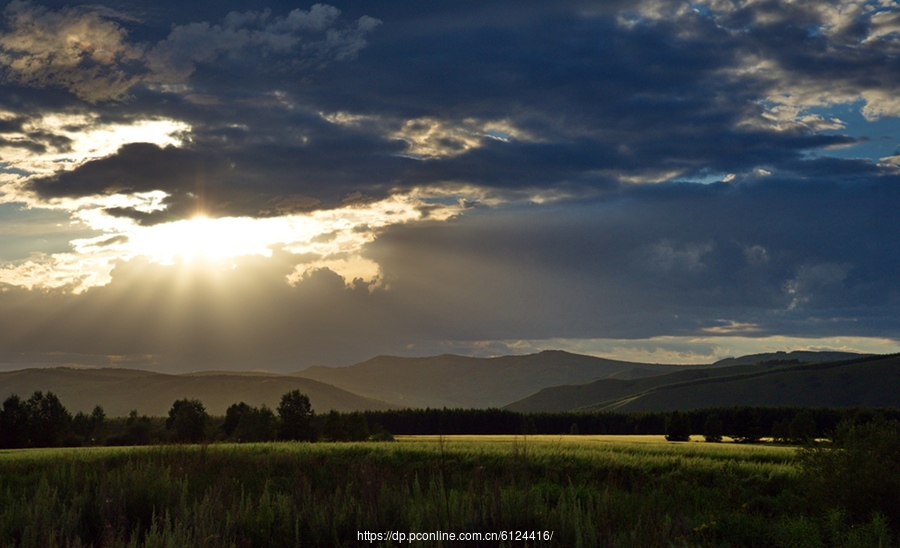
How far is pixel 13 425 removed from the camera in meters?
93.2

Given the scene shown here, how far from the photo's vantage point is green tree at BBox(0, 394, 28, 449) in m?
92.1

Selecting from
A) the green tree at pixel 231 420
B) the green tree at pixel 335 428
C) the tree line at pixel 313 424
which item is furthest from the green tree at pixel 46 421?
Answer: the green tree at pixel 335 428

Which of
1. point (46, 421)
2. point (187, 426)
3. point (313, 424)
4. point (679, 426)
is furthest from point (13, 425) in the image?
point (679, 426)

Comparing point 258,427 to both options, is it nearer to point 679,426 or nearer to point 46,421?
point 46,421

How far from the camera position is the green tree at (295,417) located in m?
80.9

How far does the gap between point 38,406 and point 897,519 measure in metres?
106

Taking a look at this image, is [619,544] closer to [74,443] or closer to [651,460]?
[651,460]

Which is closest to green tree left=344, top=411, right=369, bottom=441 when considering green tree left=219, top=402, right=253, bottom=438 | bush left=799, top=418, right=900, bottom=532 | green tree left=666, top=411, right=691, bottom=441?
green tree left=219, top=402, right=253, bottom=438

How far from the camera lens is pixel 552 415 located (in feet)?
531

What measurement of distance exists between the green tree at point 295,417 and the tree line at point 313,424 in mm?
117

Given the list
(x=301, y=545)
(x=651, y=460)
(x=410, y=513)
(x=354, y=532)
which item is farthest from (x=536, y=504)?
(x=651, y=460)

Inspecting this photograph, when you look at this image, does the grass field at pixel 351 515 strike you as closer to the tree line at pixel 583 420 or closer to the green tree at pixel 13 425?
the green tree at pixel 13 425

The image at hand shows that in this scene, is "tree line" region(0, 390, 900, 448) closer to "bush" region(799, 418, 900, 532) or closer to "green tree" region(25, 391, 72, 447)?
"green tree" region(25, 391, 72, 447)

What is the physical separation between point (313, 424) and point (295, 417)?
13.8 ft
